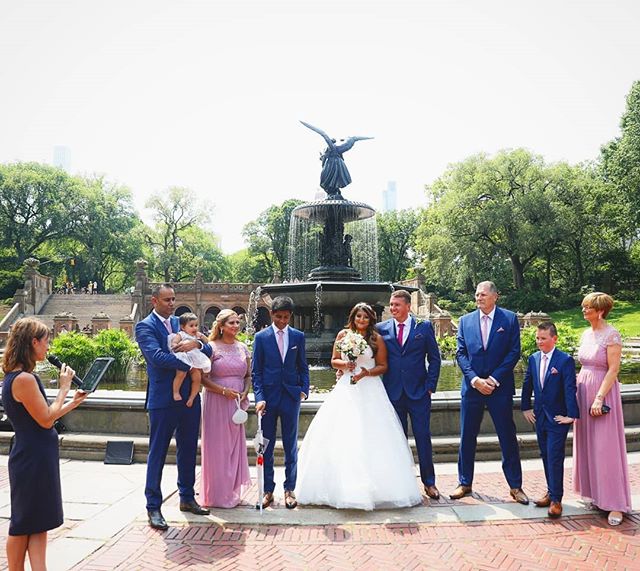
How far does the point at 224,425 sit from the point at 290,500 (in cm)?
101

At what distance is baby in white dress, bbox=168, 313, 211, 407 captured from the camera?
5195 mm

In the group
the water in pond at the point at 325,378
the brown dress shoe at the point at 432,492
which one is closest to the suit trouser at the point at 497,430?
the brown dress shoe at the point at 432,492

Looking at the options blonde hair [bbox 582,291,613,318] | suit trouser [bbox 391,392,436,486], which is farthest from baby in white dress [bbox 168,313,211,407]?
blonde hair [bbox 582,291,613,318]

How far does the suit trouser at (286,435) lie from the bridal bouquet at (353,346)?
73 centimetres

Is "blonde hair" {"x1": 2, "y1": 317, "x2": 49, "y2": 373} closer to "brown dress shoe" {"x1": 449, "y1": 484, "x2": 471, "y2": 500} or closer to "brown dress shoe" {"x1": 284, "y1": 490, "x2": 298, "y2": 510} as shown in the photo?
"brown dress shoe" {"x1": 284, "y1": 490, "x2": 298, "y2": 510}


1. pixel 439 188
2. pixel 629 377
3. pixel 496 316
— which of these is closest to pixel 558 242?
pixel 439 188

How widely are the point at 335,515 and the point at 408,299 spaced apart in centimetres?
232

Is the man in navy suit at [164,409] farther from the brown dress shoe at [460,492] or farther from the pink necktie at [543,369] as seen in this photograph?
the pink necktie at [543,369]

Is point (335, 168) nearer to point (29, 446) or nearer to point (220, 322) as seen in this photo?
point (220, 322)

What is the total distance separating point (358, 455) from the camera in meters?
5.34

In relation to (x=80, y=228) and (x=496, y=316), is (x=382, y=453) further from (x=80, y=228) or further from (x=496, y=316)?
(x=80, y=228)

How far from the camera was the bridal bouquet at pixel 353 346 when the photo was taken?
5.52 m

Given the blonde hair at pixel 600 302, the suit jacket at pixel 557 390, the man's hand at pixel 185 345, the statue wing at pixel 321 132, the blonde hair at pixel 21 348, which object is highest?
the statue wing at pixel 321 132

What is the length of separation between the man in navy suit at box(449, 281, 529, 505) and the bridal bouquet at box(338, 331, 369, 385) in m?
1.16
